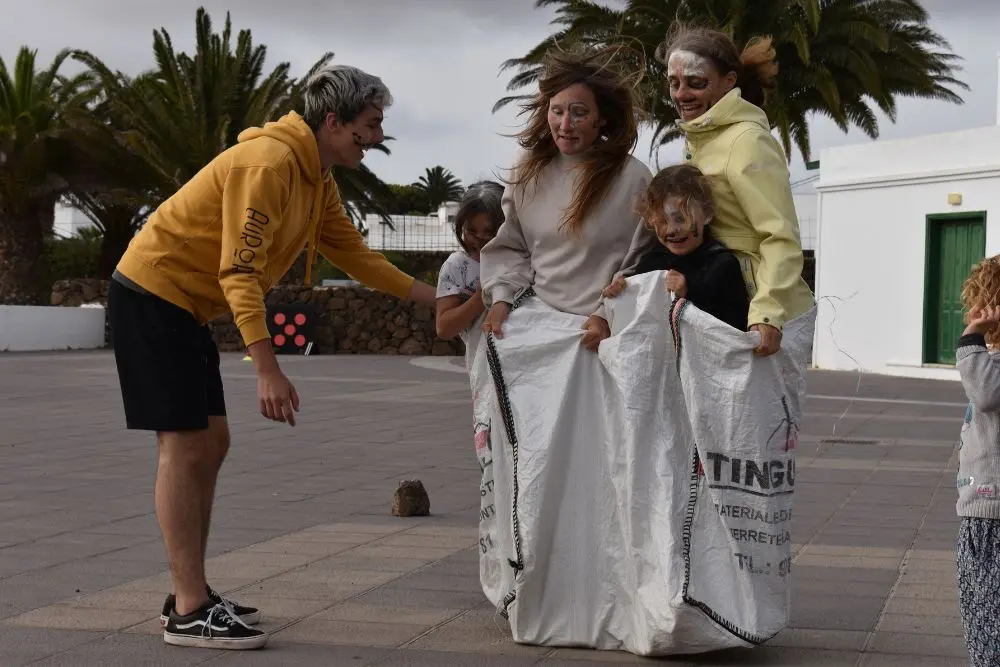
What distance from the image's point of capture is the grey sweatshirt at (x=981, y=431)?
152 inches

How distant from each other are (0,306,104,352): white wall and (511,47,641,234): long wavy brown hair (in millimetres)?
23797

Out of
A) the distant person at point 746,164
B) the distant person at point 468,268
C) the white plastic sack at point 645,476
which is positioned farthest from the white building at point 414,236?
the white plastic sack at point 645,476

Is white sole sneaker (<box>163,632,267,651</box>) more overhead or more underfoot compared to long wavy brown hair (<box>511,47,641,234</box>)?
more underfoot

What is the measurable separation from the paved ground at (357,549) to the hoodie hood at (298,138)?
1.48m

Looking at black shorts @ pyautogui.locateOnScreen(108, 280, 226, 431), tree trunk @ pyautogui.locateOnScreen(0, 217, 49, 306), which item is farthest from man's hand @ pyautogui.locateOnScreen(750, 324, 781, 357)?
tree trunk @ pyautogui.locateOnScreen(0, 217, 49, 306)

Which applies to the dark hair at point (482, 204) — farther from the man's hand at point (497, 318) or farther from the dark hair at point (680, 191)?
the dark hair at point (680, 191)

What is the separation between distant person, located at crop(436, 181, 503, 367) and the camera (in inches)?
199

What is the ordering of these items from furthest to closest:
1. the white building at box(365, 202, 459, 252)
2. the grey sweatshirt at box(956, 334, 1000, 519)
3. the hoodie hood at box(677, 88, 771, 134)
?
the white building at box(365, 202, 459, 252)
the hoodie hood at box(677, 88, 771, 134)
the grey sweatshirt at box(956, 334, 1000, 519)

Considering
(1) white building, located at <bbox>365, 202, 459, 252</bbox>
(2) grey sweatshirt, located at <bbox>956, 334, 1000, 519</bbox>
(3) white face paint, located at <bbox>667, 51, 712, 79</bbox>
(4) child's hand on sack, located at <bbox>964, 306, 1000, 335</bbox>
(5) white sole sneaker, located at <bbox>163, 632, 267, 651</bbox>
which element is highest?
(1) white building, located at <bbox>365, 202, 459, 252</bbox>

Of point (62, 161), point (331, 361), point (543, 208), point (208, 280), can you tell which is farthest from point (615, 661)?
point (62, 161)

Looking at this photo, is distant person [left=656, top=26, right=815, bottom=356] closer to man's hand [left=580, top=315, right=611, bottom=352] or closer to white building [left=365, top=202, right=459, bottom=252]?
man's hand [left=580, top=315, right=611, bottom=352]

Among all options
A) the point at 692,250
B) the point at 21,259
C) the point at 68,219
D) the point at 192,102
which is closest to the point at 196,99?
the point at 192,102

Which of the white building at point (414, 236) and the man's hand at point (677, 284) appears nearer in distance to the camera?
the man's hand at point (677, 284)

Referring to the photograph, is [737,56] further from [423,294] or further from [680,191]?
[423,294]
